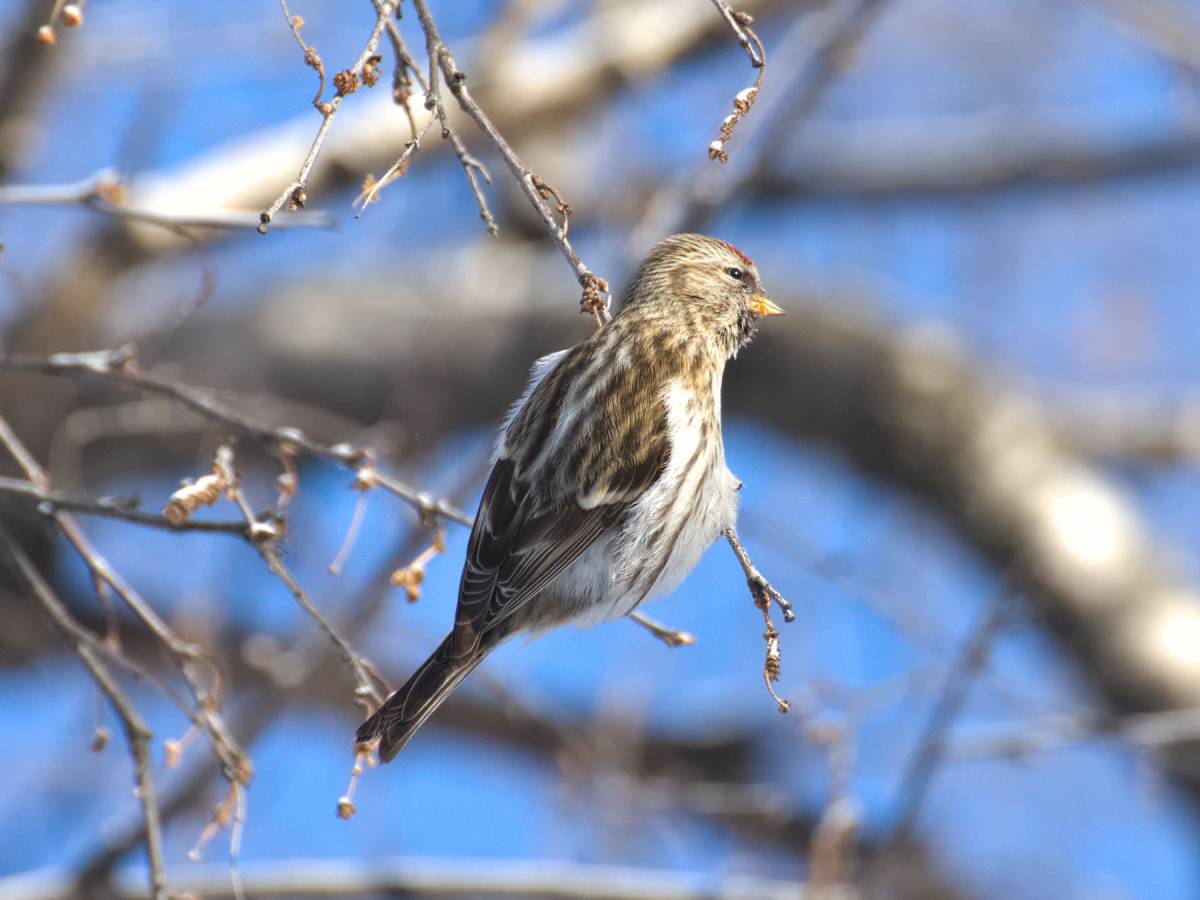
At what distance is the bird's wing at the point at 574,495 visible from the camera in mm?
2898

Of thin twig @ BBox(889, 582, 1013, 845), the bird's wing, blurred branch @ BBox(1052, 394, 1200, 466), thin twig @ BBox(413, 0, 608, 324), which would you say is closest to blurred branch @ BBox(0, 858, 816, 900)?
thin twig @ BBox(889, 582, 1013, 845)

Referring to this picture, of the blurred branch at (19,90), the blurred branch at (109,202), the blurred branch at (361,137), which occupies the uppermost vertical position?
the blurred branch at (361,137)

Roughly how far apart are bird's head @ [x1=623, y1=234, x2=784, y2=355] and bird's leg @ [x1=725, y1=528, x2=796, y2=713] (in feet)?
3.59

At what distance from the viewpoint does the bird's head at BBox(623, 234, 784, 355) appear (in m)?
3.32

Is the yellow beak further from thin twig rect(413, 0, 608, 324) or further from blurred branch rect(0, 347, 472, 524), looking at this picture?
thin twig rect(413, 0, 608, 324)

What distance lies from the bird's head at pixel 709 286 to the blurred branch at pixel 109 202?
3.22ft

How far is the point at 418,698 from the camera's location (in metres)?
2.64

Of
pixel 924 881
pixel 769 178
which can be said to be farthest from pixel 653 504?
pixel 924 881

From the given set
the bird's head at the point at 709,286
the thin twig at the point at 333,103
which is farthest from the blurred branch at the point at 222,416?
the bird's head at the point at 709,286

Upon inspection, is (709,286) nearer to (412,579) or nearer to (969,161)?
(412,579)

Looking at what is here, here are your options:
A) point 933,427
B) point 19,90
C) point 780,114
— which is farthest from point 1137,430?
point 19,90

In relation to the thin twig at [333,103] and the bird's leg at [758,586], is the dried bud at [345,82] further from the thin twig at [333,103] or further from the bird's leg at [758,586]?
the bird's leg at [758,586]

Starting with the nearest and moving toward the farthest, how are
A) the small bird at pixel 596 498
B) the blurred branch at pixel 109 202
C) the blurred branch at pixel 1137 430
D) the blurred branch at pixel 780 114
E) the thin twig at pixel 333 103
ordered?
the thin twig at pixel 333 103 < the blurred branch at pixel 109 202 < the small bird at pixel 596 498 < the blurred branch at pixel 780 114 < the blurred branch at pixel 1137 430

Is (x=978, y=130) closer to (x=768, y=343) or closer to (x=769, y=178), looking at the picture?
(x=769, y=178)
